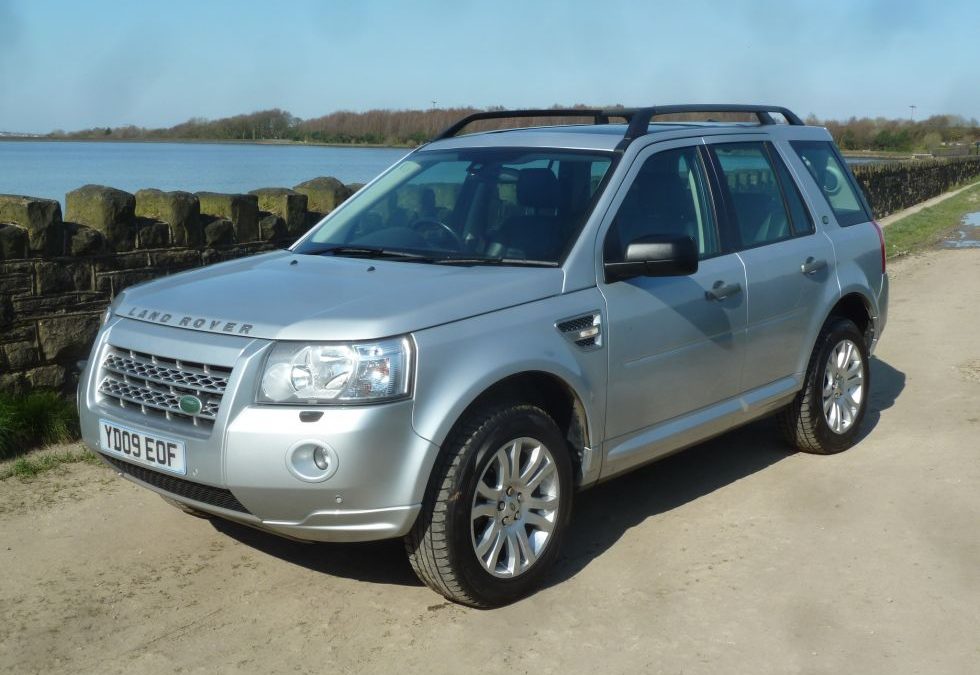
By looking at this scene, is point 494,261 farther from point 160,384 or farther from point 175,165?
point 175,165

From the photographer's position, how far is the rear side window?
6418 millimetres

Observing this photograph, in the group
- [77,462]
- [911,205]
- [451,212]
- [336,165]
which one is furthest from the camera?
[911,205]

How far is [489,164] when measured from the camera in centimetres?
542

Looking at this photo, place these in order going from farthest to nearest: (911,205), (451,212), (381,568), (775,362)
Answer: (911,205), (775,362), (451,212), (381,568)

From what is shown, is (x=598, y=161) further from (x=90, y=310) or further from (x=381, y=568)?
(x=90, y=310)

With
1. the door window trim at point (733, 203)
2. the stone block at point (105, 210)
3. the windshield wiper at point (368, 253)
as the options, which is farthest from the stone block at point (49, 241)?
the door window trim at point (733, 203)

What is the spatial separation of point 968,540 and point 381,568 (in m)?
2.55

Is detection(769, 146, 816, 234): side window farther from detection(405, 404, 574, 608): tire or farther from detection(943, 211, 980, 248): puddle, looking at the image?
detection(943, 211, 980, 248): puddle

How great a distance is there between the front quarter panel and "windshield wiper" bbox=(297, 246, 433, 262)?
0.68 m

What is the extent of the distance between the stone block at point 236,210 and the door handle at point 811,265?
3.61 metres

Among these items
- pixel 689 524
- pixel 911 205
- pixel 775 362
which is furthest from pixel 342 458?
pixel 911 205

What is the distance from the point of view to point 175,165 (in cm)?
898

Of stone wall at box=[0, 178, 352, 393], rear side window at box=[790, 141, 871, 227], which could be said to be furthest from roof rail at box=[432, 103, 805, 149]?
stone wall at box=[0, 178, 352, 393]

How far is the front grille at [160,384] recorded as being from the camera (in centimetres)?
405
